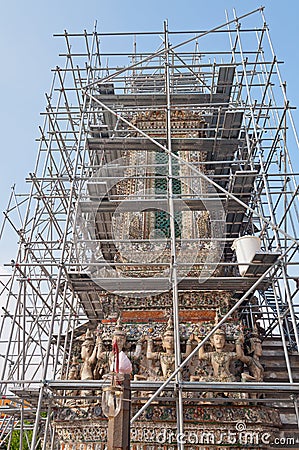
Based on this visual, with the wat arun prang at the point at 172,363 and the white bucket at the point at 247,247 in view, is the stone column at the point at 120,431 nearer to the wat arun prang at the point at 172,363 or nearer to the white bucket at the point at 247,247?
the wat arun prang at the point at 172,363

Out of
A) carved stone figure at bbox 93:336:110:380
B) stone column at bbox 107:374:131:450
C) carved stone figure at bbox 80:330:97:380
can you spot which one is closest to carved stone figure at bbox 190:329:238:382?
carved stone figure at bbox 93:336:110:380

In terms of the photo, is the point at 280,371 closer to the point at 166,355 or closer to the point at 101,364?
the point at 166,355

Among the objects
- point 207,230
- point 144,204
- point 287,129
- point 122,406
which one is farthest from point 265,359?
point 122,406

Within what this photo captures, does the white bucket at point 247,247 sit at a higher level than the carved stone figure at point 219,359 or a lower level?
higher

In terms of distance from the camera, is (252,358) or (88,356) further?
(88,356)

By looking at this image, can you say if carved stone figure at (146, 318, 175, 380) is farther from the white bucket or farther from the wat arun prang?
the white bucket

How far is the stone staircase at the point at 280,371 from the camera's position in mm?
8148

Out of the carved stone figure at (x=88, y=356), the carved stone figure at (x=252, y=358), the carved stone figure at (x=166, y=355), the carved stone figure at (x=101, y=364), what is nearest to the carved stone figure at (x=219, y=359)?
the carved stone figure at (x=252, y=358)

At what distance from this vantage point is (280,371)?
8992mm

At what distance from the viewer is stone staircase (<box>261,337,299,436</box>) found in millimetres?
8148

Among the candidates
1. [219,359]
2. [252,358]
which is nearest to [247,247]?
[219,359]

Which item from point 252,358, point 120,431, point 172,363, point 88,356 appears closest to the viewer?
point 120,431

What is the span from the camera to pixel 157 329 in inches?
346

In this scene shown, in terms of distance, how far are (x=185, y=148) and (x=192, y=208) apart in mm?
1888
